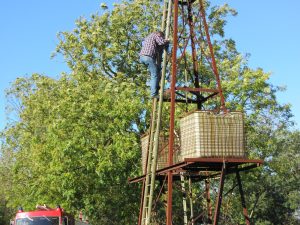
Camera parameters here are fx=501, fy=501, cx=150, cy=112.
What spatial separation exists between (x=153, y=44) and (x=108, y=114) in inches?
499

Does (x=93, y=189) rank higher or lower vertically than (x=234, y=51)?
lower

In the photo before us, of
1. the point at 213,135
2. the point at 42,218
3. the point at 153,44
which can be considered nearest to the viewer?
the point at 213,135

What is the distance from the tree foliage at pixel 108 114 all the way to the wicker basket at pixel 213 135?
479 inches

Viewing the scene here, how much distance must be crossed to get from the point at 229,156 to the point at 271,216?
2161 inches

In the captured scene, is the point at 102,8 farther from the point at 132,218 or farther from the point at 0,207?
the point at 0,207

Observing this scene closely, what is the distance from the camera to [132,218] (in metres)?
29.9

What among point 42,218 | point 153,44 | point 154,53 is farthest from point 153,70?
point 42,218

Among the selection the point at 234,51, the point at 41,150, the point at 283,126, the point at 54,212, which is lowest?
the point at 54,212

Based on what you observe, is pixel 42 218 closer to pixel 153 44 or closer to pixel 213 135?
pixel 153 44

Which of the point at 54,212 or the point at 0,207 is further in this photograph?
the point at 0,207

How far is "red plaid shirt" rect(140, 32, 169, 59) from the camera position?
12.2 m

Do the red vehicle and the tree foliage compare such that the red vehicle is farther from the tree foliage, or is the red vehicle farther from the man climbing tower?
the man climbing tower

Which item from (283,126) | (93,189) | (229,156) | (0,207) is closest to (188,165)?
(229,156)

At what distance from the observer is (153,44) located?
12.2 meters
